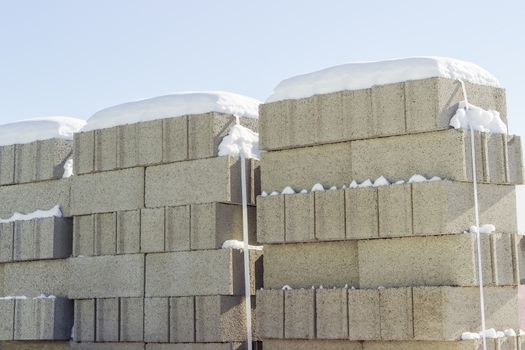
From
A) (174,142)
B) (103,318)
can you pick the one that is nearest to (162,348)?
(103,318)

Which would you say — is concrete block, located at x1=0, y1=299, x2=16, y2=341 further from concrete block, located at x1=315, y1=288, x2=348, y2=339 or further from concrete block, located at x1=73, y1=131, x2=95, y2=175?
concrete block, located at x1=315, y1=288, x2=348, y2=339

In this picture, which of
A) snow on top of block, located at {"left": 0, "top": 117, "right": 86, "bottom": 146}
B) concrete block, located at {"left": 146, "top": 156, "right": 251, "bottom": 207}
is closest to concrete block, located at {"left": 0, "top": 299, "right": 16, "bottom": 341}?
snow on top of block, located at {"left": 0, "top": 117, "right": 86, "bottom": 146}

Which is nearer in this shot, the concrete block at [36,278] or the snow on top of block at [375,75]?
the snow on top of block at [375,75]

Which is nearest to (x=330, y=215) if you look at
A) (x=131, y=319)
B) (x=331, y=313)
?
(x=331, y=313)

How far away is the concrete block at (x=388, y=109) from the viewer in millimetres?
7914

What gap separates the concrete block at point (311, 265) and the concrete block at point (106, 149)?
2.00 metres

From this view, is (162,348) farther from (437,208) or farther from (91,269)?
(437,208)

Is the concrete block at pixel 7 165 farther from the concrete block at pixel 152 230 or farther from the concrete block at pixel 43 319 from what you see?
the concrete block at pixel 152 230

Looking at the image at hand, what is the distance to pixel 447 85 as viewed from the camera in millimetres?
7883

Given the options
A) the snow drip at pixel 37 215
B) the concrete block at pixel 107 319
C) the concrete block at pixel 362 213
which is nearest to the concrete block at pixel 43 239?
the snow drip at pixel 37 215

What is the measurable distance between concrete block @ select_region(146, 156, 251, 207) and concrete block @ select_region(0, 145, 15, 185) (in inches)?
81.9

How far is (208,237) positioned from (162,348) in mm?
1198

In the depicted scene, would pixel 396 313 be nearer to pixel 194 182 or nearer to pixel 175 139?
pixel 194 182

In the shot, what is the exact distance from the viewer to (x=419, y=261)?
7789 millimetres
